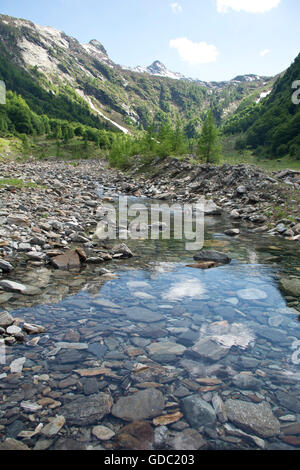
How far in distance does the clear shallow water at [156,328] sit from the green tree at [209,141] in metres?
38.5

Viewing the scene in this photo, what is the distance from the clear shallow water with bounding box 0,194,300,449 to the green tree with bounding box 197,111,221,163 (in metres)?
38.5

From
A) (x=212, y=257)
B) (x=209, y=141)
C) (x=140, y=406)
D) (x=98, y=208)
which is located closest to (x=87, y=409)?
(x=140, y=406)

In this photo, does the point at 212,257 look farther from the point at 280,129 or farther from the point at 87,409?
the point at 280,129

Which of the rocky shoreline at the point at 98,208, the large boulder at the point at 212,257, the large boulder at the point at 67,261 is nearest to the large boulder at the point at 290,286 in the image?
the large boulder at the point at 212,257

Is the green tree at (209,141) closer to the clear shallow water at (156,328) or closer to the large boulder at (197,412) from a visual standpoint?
the clear shallow water at (156,328)

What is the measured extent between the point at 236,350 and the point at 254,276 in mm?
4232

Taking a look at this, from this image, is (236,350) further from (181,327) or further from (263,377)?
(181,327)

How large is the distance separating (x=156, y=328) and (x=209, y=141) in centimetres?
4357

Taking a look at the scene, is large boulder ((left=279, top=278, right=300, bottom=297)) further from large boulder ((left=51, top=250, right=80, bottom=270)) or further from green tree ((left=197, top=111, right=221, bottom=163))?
green tree ((left=197, top=111, right=221, bottom=163))

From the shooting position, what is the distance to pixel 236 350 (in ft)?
14.7

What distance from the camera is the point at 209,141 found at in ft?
145

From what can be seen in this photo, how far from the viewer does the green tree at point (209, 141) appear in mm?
43406

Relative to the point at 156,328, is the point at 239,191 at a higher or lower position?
higher
